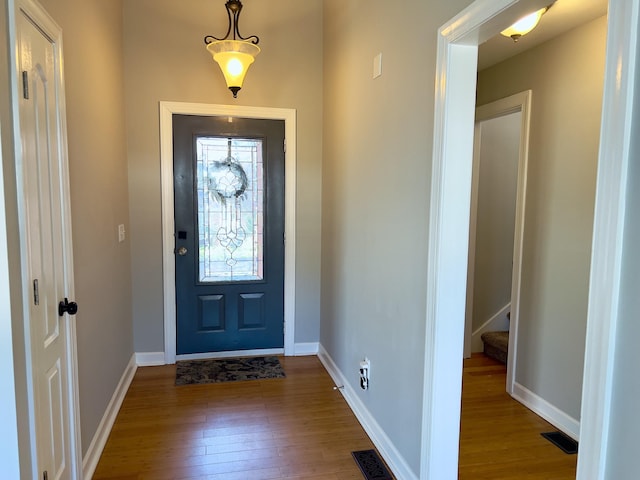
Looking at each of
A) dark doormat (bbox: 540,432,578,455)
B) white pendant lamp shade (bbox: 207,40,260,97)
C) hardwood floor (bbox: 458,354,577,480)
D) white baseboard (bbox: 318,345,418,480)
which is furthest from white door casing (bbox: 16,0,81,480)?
dark doormat (bbox: 540,432,578,455)

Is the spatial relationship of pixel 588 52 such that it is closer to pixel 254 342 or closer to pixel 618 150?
pixel 618 150

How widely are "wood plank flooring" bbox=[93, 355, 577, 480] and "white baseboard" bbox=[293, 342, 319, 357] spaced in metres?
0.47

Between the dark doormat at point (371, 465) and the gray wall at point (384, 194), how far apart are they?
0.56 ft

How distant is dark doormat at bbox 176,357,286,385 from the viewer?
133 inches

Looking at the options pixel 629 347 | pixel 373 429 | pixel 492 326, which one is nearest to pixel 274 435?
pixel 373 429

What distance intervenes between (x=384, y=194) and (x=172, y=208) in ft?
6.37

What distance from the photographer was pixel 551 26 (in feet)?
8.46

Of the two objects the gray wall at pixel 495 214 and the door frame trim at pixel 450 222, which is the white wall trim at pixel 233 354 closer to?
the gray wall at pixel 495 214

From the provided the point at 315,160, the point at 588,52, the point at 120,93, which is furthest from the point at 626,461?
the point at 120,93

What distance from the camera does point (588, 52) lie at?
2551 millimetres

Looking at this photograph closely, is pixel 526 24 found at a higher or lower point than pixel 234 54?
lower

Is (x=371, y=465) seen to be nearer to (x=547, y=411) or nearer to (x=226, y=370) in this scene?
(x=547, y=411)

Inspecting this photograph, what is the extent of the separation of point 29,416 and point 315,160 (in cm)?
282

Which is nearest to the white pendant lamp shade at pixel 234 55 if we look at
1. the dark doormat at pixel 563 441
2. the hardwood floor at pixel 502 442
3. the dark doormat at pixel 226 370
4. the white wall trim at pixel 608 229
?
the dark doormat at pixel 226 370
